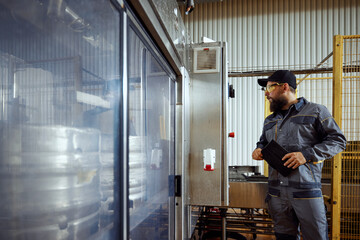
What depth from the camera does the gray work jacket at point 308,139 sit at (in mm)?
1749

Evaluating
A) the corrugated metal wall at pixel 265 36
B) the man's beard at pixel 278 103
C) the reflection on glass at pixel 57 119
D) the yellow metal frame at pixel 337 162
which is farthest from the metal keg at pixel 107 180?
the corrugated metal wall at pixel 265 36

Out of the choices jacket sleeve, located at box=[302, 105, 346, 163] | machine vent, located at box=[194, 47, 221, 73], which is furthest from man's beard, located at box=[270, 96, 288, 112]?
machine vent, located at box=[194, 47, 221, 73]

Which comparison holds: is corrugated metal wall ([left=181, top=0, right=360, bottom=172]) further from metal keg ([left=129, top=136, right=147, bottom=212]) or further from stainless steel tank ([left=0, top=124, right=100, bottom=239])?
stainless steel tank ([left=0, top=124, right=100, bottom=239])

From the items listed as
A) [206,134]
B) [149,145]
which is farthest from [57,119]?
[206,134]

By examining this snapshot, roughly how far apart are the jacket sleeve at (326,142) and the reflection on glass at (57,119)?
5.01 ft

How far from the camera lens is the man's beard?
2.03m

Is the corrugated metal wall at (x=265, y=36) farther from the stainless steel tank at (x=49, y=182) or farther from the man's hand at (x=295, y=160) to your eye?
the stainless steel tank at (x=49, y=182)

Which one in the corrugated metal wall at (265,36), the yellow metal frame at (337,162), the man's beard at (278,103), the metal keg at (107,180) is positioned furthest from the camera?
the corrugated metal wall at (265,36)

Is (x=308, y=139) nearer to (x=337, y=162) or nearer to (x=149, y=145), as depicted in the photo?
(x=337, y=162)

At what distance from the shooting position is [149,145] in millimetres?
1224

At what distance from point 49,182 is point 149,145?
0.73 meters

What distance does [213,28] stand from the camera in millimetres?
5734

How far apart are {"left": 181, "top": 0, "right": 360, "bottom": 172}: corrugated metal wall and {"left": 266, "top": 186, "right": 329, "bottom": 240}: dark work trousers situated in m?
3.50

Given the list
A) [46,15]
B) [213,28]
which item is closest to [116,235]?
[46,15]
